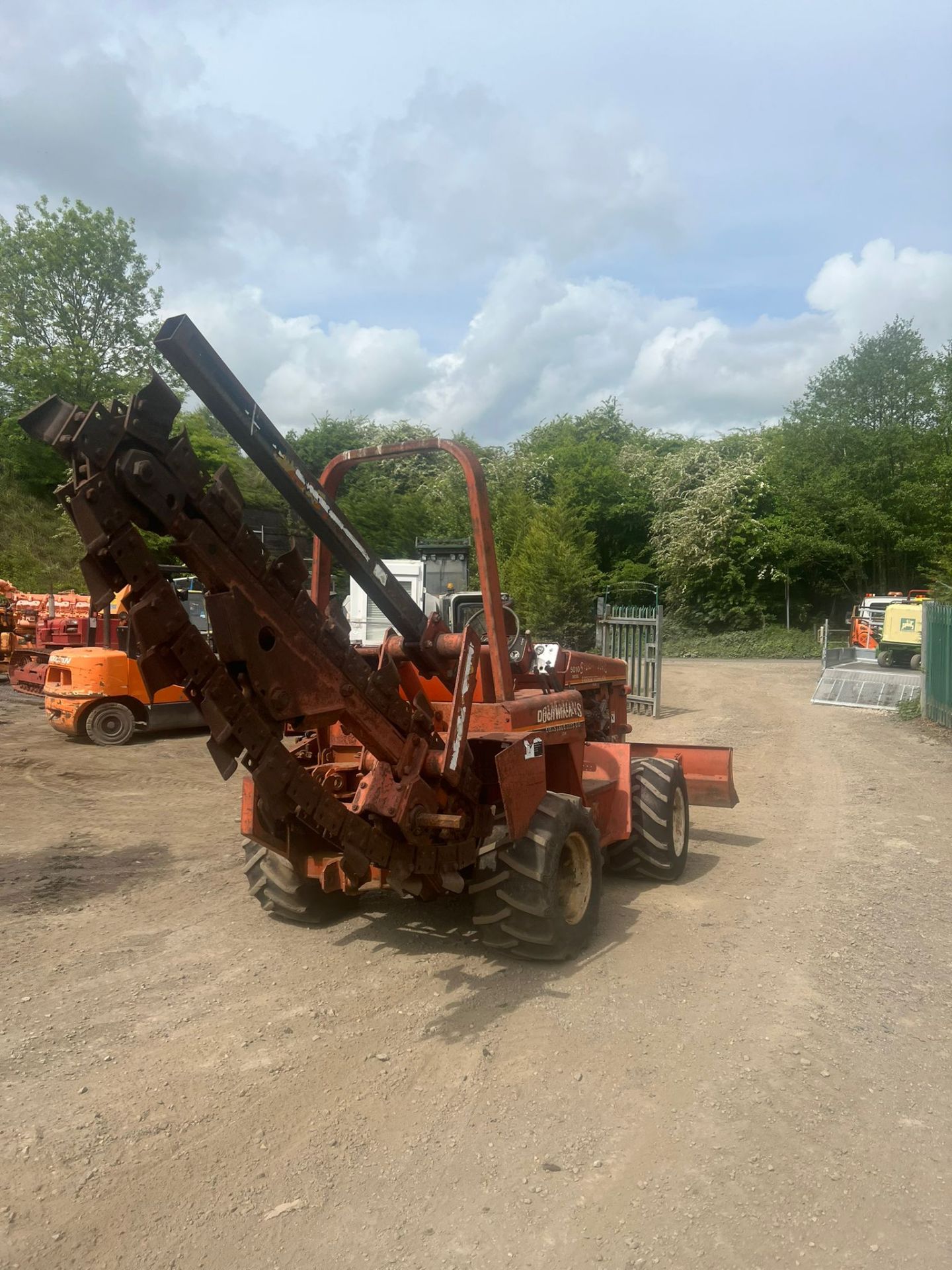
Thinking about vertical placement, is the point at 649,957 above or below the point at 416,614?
below

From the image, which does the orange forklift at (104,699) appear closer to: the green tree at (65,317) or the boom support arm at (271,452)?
the boom support arm at (271,452)

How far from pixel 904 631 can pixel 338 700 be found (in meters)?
22.1

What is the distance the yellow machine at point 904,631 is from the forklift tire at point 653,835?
1823 centimetres

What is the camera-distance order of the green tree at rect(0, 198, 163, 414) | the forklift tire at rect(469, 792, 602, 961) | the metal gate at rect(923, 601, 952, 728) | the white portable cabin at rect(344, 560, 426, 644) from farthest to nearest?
the green tree at rect(0, 198, 163, 414), the white portable cabin at rect(344, 560, 426, 644), the metal gate at rect(923, 601, 952, 728), the forklift tire at rect(469, 792, 602, 961)

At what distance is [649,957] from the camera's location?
Result: 18.8ft

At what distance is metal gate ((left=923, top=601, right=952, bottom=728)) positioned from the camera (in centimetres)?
1638

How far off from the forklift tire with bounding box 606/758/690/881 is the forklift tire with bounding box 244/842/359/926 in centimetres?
217

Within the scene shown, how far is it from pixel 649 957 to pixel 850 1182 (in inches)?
88.0

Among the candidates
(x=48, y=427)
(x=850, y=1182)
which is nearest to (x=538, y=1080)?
(x=850, y=1182)

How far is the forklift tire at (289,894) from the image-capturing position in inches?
234

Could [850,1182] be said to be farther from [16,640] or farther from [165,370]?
[165,370]

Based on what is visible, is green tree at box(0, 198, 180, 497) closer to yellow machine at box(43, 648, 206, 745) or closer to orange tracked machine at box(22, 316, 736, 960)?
yellow machine at box(43, 648, 206, 745)

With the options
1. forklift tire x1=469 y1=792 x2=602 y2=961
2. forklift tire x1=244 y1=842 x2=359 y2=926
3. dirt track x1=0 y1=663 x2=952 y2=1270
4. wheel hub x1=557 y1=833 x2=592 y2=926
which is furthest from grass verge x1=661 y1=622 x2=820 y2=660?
forklift tire x1=244 y1=842 x2=359 y2=926

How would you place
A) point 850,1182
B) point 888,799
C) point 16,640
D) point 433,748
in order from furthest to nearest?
point 16,640 → point 888,799 → point 433,748 → point 850,1182
